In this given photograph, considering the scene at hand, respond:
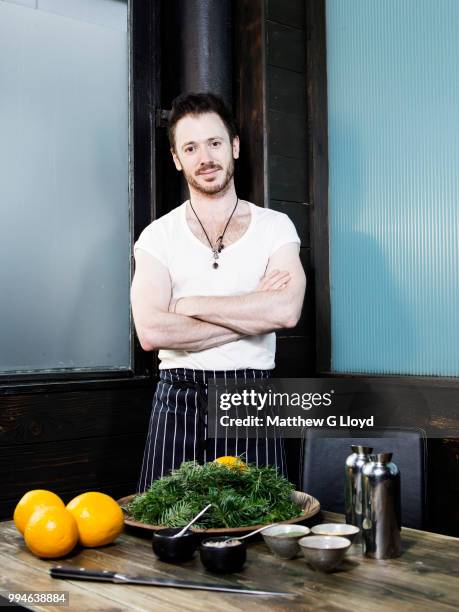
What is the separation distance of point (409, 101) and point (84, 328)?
1540 mm

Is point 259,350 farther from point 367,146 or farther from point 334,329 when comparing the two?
point 367,146

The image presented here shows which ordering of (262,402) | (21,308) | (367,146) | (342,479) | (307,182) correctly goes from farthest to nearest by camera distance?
(307,182) < (367,146) < (21,308) < (262,402) < (342,479)

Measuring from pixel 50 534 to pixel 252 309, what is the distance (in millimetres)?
1255

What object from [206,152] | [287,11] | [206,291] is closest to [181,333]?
[206,291]

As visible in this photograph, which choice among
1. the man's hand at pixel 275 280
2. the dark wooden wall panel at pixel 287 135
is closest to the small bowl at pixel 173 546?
the man's hand at pixel 275 280

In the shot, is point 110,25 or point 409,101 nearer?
point 409,101

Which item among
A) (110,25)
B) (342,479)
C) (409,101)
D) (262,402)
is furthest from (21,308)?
(409,101)

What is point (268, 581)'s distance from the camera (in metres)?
1.24

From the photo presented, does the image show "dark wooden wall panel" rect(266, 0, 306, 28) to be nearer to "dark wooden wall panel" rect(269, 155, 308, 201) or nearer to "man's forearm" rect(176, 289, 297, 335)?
"dark wooden wall panel" rect(269, 155, 308, 201)

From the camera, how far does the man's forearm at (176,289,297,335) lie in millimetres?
2480

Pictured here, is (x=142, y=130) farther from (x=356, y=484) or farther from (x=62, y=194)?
(x=356, y=484)

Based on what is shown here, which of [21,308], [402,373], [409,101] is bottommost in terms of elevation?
[402,373]

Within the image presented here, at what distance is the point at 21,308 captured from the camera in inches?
114

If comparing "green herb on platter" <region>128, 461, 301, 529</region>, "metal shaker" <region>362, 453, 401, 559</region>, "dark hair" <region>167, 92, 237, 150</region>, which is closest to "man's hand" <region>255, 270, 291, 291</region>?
"dark hair" <region>167, 92, 237, 150</region>
